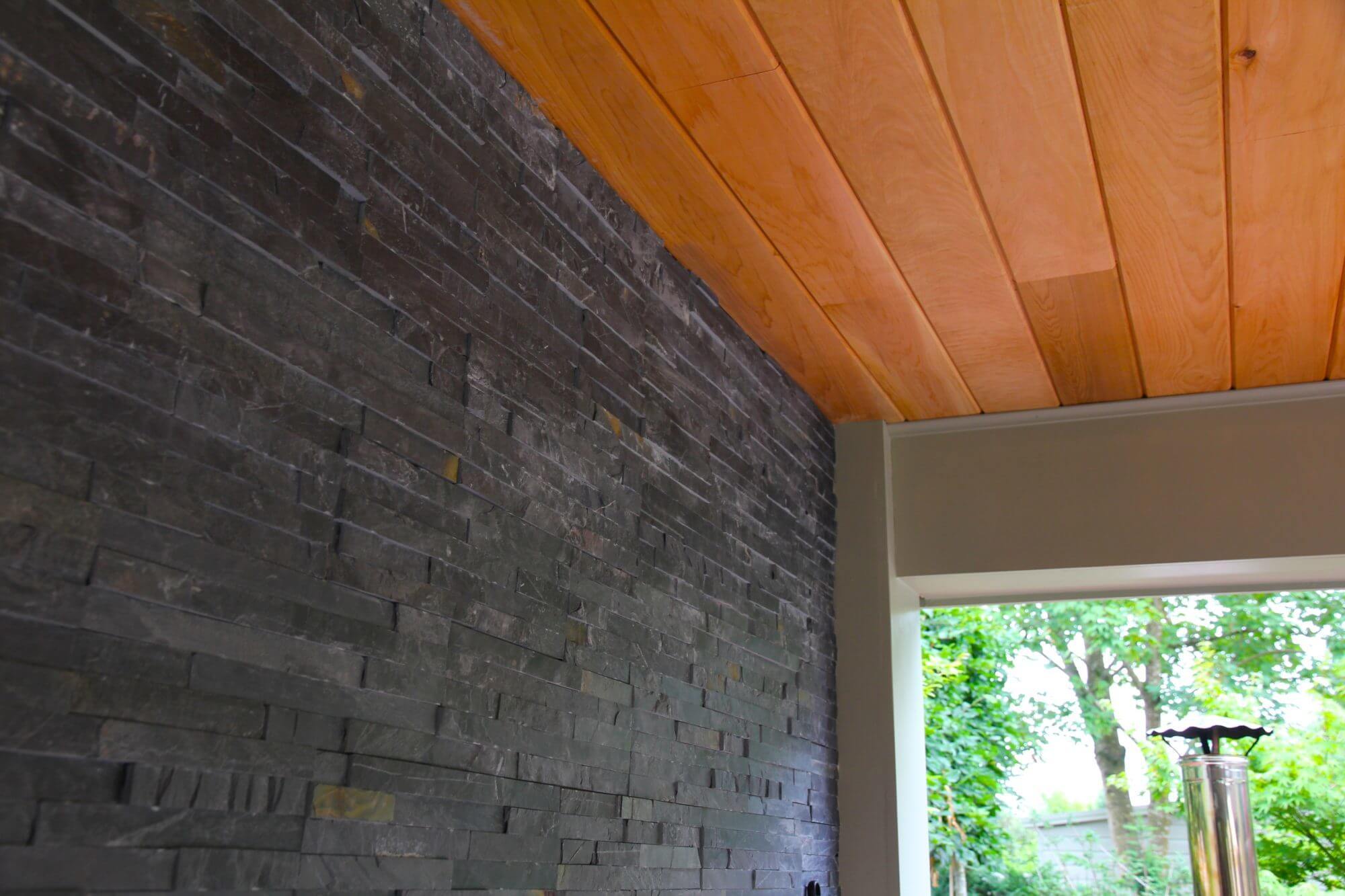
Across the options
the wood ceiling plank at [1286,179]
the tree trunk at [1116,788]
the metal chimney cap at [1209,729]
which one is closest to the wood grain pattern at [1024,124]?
the wood ceiling plank at [1286,179]

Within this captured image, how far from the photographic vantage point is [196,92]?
1.21m

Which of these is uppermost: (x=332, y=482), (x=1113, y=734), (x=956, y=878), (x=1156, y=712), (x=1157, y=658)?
(x=1157, y=658)

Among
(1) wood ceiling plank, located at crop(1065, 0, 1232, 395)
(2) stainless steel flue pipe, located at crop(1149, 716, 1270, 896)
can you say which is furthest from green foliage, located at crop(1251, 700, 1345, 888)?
(1) wood ceiling plank, located at crop(1065, 0, 1232, 395)

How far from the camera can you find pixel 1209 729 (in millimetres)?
3344

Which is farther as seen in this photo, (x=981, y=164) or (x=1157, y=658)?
(x=1157, y=658)

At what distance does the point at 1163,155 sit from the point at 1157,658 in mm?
8017

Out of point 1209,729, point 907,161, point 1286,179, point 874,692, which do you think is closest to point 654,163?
point 907,161

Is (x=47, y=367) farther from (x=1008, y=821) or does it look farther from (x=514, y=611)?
(x=1008, y=821)

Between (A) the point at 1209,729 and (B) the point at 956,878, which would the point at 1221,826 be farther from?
(B) the point at 956,878

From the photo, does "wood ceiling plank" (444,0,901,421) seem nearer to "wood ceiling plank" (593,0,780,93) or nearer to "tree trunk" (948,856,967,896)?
"wood ceiling plank" (593,0,780,93)

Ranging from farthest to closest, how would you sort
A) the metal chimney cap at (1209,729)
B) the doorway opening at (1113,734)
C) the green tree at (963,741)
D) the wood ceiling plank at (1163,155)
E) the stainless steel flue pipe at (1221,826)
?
the doorway opening at (1113,734) → the green tree at (963,741) → the metal chimney cap at (1209,729) → the stainless steel flue pipe at (1221,826) → the wood ceiling plank at (1163,155)

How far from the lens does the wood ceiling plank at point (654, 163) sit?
1773mm

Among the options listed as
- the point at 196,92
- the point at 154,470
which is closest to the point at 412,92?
the point at 196,92

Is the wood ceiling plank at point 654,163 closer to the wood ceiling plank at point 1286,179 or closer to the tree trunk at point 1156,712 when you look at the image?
the wood ceiling plank at point 1286,179
